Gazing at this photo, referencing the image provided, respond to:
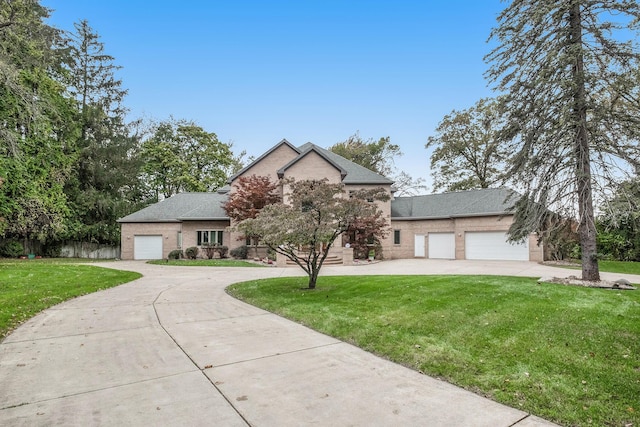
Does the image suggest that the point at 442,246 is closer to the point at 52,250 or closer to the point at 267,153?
the point at 267,153

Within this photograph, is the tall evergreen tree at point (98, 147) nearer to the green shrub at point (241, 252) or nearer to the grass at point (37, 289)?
the green shrub at point (241, 252)

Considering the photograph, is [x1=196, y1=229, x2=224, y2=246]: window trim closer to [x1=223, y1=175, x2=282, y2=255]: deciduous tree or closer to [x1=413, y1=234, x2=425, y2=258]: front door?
[x1=223, y1=175, x2=282, y2=255]: deciduous tree

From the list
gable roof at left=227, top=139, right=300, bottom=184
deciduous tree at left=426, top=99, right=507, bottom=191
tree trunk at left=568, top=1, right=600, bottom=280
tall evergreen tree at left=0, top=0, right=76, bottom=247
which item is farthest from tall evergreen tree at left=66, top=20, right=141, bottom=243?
tree trunk at left=568, top=1, right=600, bottom=280

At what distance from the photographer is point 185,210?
89.0 feet

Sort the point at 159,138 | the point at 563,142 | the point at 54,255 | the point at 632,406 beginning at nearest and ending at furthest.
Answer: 1. the point at 632,406
2. the point at 563,142
3. the point at 54,255
4. the point at 159,138

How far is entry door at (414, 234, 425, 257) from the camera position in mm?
25483

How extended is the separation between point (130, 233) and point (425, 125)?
94.0ft

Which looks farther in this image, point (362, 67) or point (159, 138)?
point (159, 138)

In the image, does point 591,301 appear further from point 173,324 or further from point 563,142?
point 173,324

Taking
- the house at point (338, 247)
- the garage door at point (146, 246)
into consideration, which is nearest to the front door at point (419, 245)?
the house at point (338, 247)

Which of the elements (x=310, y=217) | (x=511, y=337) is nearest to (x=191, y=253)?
(x=310, y=217)

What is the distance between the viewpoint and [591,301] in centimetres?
681

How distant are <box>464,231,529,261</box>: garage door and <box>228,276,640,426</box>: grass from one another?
44.9 ft

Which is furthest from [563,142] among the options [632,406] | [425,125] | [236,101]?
[425,125]
